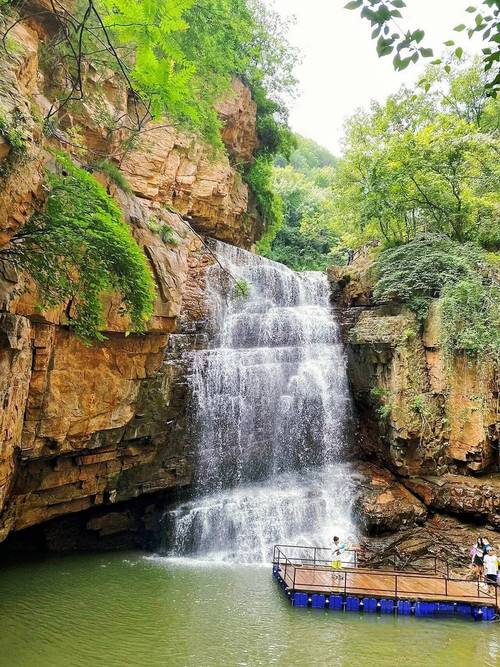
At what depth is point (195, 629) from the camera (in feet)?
28.8

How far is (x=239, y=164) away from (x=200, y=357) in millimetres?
10148

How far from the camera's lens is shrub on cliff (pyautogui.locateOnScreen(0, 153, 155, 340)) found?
22.7 feet

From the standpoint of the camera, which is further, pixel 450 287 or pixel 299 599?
pixel 450 287

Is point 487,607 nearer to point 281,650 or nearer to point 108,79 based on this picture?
point 281,650

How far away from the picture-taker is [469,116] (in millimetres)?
21906

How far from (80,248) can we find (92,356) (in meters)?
3.97

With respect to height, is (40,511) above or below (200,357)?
below

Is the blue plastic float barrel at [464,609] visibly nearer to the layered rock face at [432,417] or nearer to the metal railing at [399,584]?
the metal railing at [399,584]

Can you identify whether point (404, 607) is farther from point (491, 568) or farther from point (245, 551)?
point (245, 551)

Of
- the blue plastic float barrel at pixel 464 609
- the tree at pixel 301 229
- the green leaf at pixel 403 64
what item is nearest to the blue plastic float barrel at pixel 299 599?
the blue plastic float barrel at pixel 464 609

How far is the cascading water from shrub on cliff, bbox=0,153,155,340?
7.34 meters

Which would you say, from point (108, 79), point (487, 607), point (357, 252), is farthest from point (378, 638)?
point (357, 252)

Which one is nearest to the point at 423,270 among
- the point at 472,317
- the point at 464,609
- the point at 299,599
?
the point at 472,317

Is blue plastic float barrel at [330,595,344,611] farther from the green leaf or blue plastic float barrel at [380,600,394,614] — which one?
the green leaf
